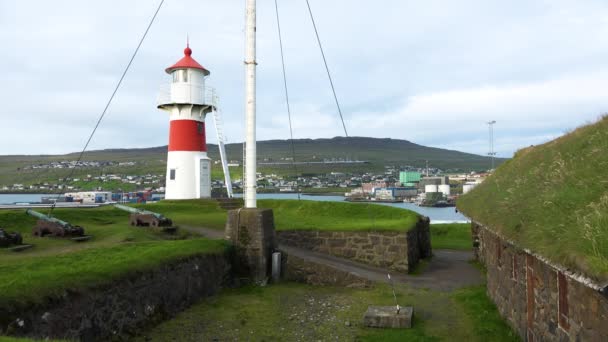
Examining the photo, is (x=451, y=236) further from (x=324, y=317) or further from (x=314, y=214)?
(x=324, y=317)

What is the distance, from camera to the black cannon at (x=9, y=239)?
13.2 m

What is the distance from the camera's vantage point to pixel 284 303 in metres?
12.2

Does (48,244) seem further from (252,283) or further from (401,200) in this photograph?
(401,200)

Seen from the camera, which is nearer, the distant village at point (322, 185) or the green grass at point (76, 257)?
the green grass at point (76, 257)

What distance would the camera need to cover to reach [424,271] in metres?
16.7

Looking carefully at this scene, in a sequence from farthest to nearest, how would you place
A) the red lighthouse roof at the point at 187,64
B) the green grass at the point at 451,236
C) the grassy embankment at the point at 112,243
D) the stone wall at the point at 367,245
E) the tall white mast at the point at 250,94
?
the red lighthouse roof at the point at 187,64 < the green grass at the point at 451,236 < the stone wall at the point at 367,245 < the tall white mast at the point at 250,94 < the grassy embankment at the point at 112,243

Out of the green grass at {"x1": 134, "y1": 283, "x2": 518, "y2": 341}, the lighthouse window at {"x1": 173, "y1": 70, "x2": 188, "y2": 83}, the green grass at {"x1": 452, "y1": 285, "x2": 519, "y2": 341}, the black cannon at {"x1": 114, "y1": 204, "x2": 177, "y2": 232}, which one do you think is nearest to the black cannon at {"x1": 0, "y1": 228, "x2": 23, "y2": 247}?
the black cannon at {"x1": 114, "y1": 204, "x2": 177, "y2": 232}

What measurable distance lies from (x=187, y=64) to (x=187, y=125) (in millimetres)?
3279

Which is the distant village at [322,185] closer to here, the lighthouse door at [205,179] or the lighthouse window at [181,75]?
the lighthouse door at [205,179]

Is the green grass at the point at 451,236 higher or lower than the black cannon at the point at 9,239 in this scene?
lower

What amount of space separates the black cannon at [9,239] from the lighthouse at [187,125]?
12710 mm

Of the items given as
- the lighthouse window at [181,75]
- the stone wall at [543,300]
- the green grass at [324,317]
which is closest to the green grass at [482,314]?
the green grass at [324,317]

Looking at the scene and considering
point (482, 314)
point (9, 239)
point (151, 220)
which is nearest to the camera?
point (482, 314)

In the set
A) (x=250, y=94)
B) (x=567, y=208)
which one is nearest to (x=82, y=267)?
(x=250, y=94)
